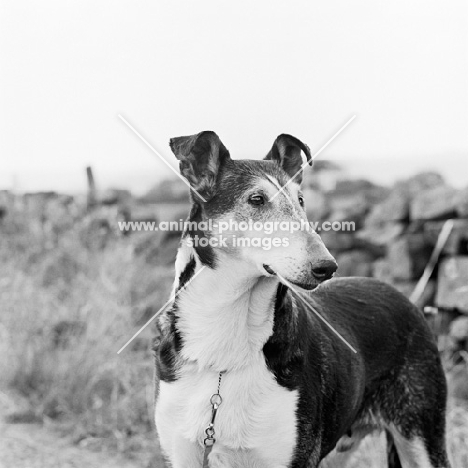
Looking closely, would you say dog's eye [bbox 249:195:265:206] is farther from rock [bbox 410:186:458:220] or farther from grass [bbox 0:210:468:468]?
rock [bbox 410:186:458:220]

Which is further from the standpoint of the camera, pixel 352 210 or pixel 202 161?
pixel 352 210

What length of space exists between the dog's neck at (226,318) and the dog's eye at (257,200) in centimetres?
31

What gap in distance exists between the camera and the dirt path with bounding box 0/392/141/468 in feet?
16.1

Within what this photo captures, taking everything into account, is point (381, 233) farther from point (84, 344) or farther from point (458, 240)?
point (84, 344)

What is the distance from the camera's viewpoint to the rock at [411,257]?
6809mm

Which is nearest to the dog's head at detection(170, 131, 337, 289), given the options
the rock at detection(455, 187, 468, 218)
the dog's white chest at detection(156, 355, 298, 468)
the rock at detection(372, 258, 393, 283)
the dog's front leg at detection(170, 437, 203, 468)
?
the dog's white chest at detection(156, 355, 298, 468)

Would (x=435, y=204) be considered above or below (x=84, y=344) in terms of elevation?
above

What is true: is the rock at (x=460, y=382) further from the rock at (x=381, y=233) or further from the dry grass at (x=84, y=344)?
the dry grass at (x=84, y=344)

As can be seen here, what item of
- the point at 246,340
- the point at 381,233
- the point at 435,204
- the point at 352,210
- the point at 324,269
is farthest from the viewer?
the point at 352,210

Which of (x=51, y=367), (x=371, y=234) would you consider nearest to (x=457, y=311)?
(x=371, y=234)

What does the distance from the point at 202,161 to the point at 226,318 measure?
0.73 m

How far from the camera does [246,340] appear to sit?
321 centimetres

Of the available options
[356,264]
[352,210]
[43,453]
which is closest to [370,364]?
[43,453]

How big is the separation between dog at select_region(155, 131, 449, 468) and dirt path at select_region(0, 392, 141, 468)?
6.19 feet
